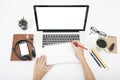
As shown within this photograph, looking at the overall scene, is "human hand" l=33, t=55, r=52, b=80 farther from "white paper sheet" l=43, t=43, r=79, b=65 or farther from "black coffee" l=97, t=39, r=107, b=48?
"black coffee" l=97, t=39, r=107, b=48

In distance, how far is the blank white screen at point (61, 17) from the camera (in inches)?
48.7

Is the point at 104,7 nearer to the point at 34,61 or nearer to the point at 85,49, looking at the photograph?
the point at 85,49

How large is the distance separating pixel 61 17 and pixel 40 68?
0.35m

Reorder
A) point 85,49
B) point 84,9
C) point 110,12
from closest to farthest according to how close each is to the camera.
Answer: point 84,9, point 85,49, point 110,12

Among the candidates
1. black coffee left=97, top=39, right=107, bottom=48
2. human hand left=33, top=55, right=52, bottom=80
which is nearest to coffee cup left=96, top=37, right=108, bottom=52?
black coffee left=97, top=39, right=107, bottom=48

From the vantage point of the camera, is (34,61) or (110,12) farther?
(110,12)

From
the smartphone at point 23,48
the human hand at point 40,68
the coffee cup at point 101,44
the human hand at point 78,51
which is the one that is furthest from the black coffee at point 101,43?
the smartphone at point 23,48

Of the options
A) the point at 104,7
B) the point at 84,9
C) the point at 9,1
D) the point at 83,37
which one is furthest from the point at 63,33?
the point at 9,1

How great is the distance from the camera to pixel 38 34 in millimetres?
1395

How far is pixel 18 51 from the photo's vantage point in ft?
4.35

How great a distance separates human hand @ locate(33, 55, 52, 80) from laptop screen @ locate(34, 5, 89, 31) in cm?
21

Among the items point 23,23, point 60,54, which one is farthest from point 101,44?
point 23,23

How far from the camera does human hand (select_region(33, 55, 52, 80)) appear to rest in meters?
1.25

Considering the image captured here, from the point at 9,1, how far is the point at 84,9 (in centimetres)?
59
